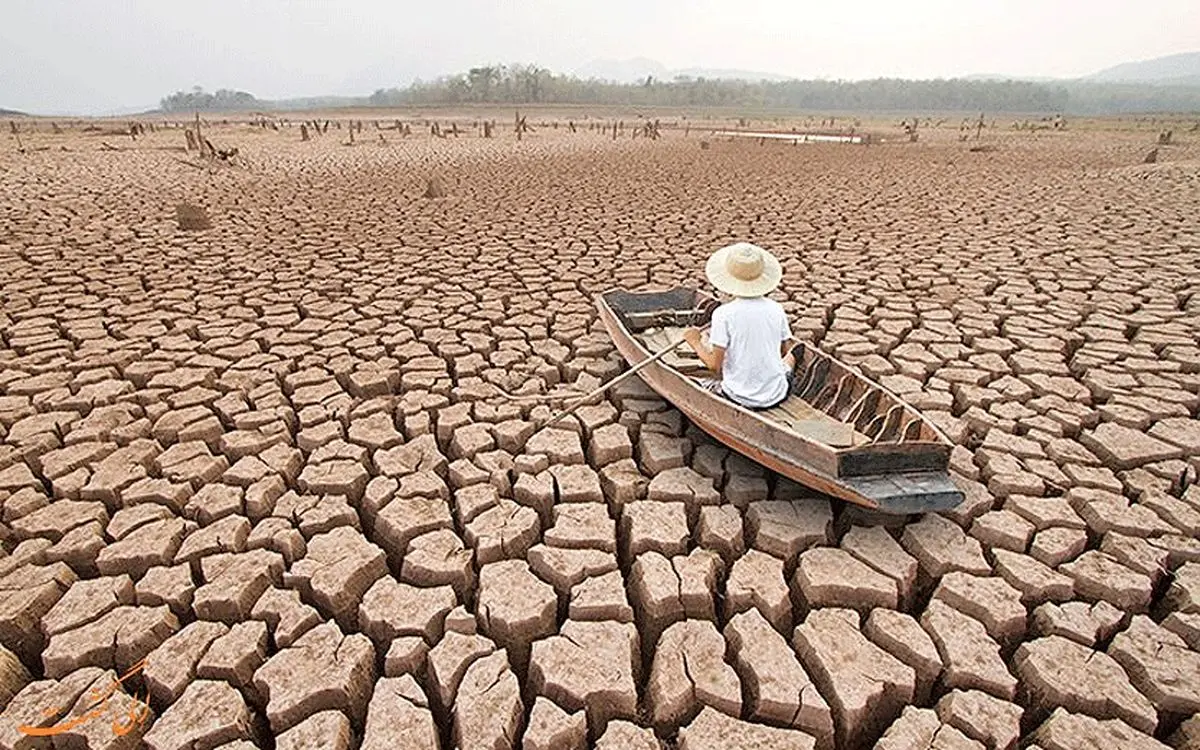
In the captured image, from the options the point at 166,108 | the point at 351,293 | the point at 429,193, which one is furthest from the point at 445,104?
the point at 351,293

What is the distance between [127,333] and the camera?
4512 mm

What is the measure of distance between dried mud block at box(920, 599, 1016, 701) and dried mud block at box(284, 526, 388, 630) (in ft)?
6.55

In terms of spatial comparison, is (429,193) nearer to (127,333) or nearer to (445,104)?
(127,333)

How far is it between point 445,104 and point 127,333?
8485 centimetres

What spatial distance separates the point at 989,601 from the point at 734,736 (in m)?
1.13

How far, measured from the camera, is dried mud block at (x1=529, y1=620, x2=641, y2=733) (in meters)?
1.92

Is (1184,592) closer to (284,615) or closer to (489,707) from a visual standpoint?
(489,707)

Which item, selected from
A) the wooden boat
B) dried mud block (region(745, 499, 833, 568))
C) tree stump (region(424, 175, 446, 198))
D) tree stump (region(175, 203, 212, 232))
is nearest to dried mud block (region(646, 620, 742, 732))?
dried mud block (region(745, 499, 833, 568))

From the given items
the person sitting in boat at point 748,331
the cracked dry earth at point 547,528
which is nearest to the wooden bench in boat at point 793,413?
the person sitting in boat at point 748,331

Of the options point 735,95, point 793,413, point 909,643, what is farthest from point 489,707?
point 735,95

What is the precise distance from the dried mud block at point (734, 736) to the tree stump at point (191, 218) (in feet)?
26.8

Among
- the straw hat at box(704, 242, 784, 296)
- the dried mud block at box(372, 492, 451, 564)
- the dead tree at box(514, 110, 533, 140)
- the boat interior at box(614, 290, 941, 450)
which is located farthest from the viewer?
the dead tree at box(514, 110, 533, 140)

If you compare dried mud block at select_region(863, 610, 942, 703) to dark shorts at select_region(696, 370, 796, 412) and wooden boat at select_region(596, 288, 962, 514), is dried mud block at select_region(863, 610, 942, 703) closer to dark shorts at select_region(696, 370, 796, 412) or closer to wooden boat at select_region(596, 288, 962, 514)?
wooden boat at select_region(596, 288, 962, 514)

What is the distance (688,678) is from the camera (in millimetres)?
1996
